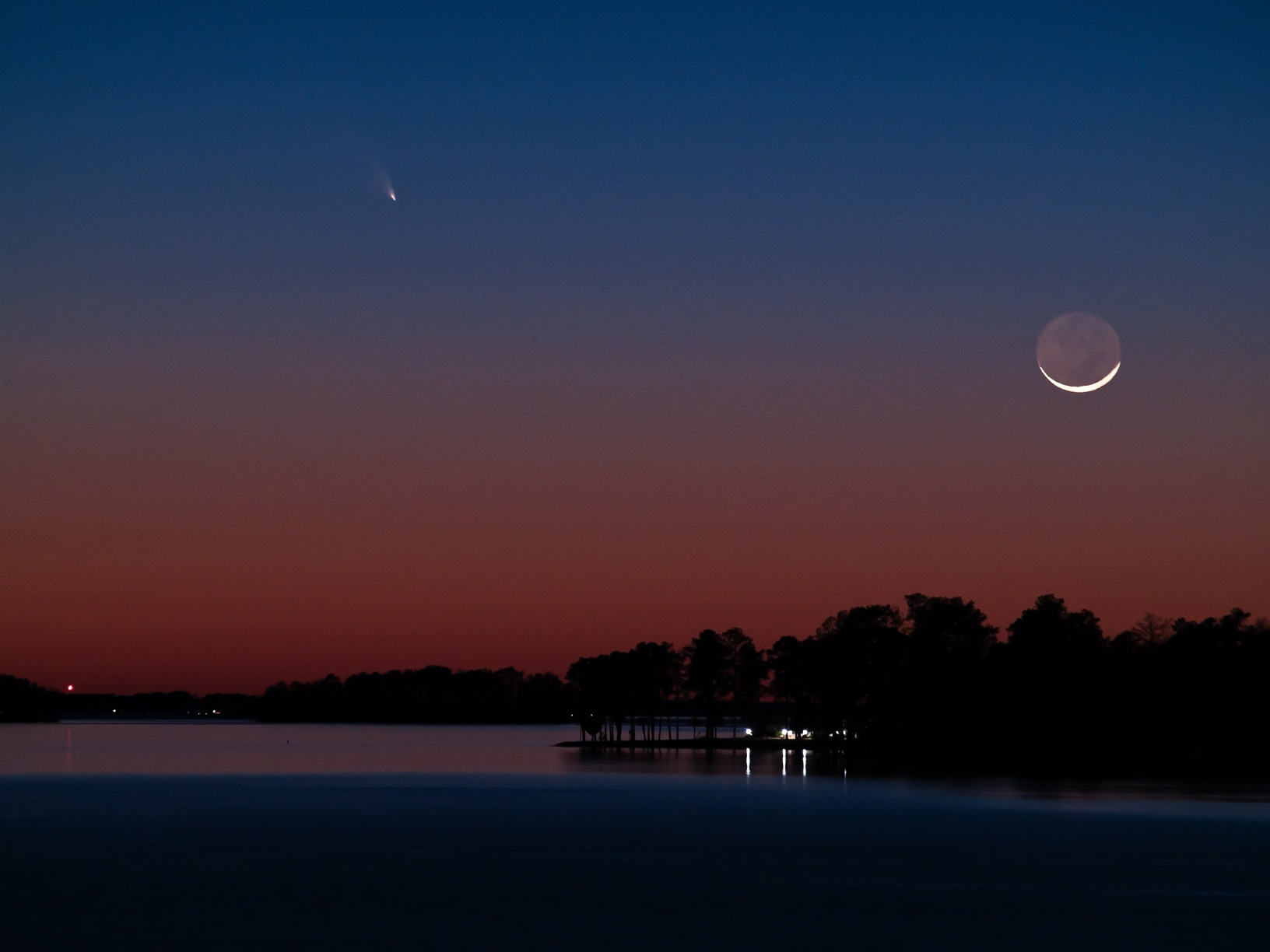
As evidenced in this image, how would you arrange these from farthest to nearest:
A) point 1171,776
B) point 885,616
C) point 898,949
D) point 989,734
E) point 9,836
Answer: point 885,616
point 989,734
point 1171,776
point 9,836
point 898,949

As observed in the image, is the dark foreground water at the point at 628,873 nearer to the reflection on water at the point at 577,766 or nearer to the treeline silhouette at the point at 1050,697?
the reflection on water at the point at 577,766

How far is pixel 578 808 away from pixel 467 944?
4226cm

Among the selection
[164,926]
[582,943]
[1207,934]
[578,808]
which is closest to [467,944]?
[582,943]

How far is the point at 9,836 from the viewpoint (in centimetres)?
5266

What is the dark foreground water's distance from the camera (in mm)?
30828

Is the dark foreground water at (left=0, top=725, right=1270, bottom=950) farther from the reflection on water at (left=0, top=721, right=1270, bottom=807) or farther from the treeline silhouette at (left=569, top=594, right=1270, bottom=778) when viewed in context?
the treeline silhouette at (left=569, top=594, right=1270, bottom=778)

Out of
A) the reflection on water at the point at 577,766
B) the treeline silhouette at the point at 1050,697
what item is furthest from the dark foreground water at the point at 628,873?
the treeline silhouette at the point at 1050,697

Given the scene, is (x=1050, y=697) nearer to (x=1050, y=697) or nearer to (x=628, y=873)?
(x=1050, y=697)

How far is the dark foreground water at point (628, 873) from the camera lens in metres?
30.8

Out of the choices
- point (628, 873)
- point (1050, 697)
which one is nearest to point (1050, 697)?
point (1050, 697)

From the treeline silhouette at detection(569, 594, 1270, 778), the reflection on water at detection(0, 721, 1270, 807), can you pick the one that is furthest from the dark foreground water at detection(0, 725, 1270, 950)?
the treeline silhouette at detection(569, 594, 1270, 778)

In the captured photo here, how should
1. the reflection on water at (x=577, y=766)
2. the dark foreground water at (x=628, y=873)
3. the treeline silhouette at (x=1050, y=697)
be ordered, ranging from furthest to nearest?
the treeline silhouette at (x=1050, y=697) → the reflection on water at (x=577, y=766) → the dark foreground water at (x=628, y=873)

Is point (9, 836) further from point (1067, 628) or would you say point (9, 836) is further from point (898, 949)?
point (1067, 628)

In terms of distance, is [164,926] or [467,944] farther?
[164,926]
